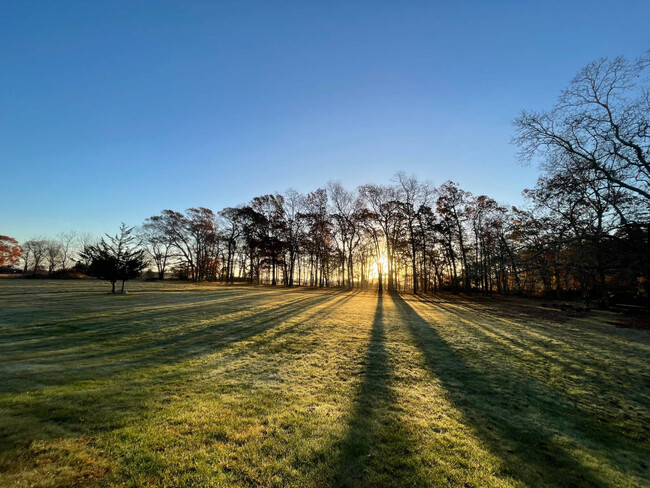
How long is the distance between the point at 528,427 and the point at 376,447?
2749mm

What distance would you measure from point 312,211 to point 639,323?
3534 cm

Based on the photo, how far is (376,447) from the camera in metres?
3.28

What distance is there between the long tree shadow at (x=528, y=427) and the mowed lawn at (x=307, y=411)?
0.09 feet

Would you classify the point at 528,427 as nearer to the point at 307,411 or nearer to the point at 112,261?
the point at 307,411

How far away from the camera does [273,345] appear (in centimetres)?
789

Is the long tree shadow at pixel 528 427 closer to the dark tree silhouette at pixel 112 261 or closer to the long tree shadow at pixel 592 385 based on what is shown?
the long tree shadow at pixel 592 385

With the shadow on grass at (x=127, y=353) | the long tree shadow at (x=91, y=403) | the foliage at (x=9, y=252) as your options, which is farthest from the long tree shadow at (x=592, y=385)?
the foliage at (x=9, y=252)

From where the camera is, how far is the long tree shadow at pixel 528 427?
3068mm

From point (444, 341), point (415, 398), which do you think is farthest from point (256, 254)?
point (415, 398)

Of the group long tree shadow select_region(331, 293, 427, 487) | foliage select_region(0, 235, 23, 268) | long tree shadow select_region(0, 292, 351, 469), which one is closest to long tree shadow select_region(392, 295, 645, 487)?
long tree shadow select_region(331, 293, 427, 487)

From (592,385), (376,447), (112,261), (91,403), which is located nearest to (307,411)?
(376,447)

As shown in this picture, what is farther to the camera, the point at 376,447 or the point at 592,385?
the point at 592,385

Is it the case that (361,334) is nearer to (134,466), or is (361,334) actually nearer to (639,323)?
(134,466)

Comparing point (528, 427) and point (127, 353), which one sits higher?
point (127, 353)
